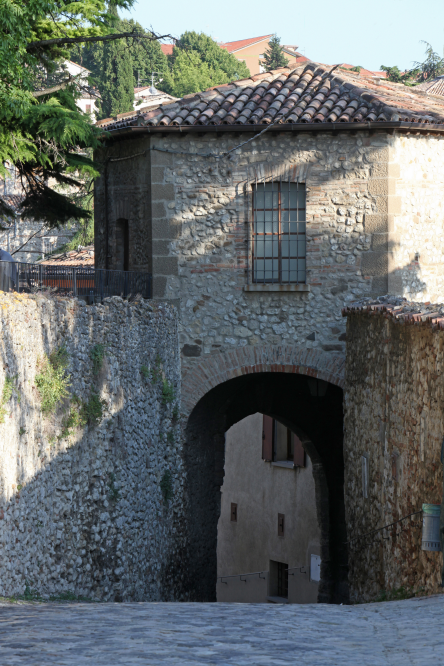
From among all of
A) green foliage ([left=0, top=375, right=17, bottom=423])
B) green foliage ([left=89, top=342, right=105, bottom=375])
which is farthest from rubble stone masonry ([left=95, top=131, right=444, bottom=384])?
green foliage ([left=0, top=375, right=17, bottom=423])

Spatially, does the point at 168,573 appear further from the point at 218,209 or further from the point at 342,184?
the point at 342,184

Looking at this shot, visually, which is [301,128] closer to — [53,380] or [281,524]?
[53,380]

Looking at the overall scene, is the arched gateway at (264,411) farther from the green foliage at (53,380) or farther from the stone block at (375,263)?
the green foliage at (53,380)

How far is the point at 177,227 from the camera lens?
1327cm

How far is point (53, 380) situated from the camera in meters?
8.59

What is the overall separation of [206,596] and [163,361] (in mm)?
4604

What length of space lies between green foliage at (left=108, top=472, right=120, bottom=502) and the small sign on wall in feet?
38.9

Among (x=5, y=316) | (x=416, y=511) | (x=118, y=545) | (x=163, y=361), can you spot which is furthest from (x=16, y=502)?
(x=163, y=361)

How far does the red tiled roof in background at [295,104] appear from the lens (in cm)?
1279

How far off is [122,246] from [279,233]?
309cm

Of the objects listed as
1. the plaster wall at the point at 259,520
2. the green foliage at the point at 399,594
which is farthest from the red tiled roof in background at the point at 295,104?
the plaster wall at the point at 259,520

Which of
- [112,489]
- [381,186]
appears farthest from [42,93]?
[112,489]

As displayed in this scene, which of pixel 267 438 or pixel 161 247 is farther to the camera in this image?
pixel 267 438

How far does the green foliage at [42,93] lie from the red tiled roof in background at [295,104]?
128cm
